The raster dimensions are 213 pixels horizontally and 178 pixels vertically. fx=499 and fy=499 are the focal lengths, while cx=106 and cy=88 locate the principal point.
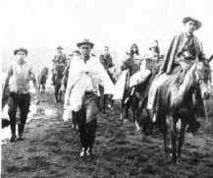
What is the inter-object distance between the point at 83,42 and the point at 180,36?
163 centimetres

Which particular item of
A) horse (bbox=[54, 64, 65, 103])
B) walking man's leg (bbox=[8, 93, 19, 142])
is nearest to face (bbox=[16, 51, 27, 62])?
walking man's leg (bbox=[8, 93, 19, 142])

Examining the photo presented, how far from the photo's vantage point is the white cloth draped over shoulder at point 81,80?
7.54 metres

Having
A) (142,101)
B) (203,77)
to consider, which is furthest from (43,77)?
(203,77)

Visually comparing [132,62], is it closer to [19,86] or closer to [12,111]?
[19,86]

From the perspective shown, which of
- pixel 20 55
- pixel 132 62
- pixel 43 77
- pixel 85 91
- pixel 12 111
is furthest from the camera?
pixel 43 77

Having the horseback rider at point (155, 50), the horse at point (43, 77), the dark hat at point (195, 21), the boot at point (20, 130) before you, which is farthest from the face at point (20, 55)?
the horse at point (43, 77)

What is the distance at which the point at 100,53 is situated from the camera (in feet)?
41.8

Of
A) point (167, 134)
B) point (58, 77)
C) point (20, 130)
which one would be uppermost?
point (58, 77)

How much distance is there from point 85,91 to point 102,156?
3.50 feet

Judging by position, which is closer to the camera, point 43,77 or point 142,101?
point 142,101

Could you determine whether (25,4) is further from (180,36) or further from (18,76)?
(180,36)

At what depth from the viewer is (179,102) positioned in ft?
25.0

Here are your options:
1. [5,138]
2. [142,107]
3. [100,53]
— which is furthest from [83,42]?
[100,53]

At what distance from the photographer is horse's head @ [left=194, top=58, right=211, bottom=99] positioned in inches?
276
